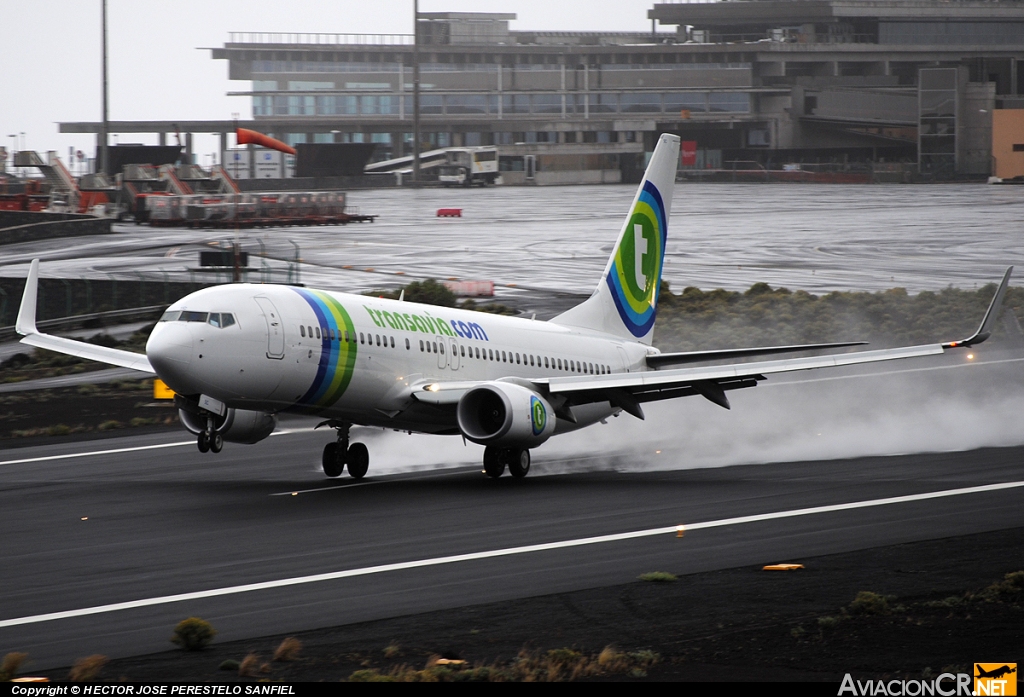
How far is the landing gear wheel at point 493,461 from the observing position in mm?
33562

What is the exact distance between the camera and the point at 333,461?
3406cm

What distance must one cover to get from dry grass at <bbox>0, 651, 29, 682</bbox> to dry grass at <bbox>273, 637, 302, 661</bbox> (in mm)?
2975

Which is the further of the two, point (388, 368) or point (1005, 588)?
point (388, 368)

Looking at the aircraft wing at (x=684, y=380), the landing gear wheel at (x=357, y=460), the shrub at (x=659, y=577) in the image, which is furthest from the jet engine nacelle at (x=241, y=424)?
the shrub at (x=659, y=577)

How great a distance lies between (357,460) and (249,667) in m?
18.3

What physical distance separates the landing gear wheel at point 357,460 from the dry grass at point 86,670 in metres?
17.9

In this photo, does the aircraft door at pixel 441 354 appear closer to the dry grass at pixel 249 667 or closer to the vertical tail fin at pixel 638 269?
the vertical tail fin at pixel 638 269

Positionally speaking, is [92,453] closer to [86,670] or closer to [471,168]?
[86,670]

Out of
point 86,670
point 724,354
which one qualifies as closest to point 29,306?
point 724,354

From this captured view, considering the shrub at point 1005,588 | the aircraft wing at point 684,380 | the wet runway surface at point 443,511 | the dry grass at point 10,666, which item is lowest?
the wet runway surface at point 443,511

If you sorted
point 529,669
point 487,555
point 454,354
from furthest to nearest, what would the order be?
1. point 454,354
2. point 487,555
3. point 529,669

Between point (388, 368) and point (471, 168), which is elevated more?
point (471, 168)

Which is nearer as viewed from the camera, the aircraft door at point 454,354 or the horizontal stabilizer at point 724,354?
the horizontal stabilizer at point 724,354

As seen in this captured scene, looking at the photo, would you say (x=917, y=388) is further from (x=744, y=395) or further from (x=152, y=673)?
(x=152, y=673)
